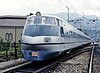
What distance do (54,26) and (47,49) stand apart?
1746 millimetres

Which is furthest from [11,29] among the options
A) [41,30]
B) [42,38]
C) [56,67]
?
[56,67]

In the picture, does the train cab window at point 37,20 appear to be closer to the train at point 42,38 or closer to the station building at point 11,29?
the train at point 42,38

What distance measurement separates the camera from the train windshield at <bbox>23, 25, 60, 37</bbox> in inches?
602

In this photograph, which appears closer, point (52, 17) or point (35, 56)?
point (35, 56)

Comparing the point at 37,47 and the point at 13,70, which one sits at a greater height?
the point at 37,47

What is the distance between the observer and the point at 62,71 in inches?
531

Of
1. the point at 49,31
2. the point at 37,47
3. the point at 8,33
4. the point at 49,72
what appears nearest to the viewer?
the point at 49,72

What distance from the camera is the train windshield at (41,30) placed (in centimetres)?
1530

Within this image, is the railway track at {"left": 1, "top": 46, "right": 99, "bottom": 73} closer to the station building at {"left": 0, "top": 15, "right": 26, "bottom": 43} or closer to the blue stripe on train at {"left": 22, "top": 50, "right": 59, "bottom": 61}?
the blue stripe on train at {"left": 22, "top": 50, "right": 59, "bottom": 61}

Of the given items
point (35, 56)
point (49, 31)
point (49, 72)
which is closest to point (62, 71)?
point (49, 72)

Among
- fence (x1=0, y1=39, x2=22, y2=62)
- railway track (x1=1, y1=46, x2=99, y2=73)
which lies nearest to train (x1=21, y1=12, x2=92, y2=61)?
railway track (x1=1, y1=46, x2=99, y2=73)

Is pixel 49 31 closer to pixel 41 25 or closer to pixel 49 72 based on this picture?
pixel 41 25

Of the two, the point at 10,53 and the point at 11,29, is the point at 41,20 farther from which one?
the point at 11,29

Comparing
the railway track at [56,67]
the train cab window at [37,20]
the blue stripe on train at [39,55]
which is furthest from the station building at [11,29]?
the blue stripe on train at [39,55]
